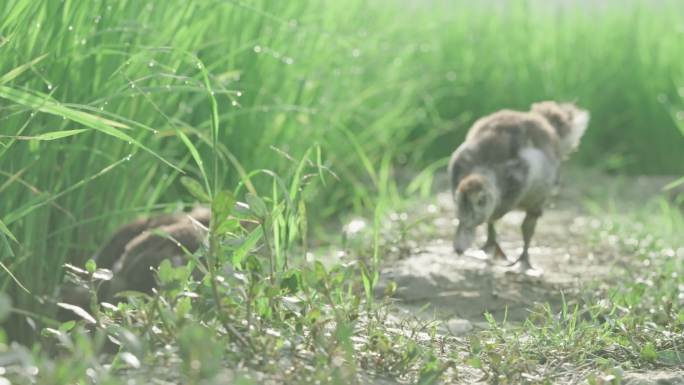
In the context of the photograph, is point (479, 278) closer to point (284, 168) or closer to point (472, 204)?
point (472, 204)

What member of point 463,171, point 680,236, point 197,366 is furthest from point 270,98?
point 197,366

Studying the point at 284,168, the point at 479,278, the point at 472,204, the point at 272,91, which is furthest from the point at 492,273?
the point at 272,91

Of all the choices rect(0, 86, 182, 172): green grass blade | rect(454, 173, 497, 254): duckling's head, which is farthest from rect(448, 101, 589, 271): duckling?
rect(0, 86, 182, 172): green grass blade

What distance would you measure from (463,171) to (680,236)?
5.31 feet

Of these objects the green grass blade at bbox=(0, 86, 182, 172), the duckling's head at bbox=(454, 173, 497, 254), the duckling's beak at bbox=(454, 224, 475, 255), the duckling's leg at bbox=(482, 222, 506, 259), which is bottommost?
the duckling's leg at bbox=(482, 222, 506, 259)

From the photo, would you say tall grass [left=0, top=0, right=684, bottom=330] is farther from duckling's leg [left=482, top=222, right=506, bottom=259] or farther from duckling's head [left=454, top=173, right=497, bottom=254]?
duckling's leg [left=482, top=222, right=506, bottom=259]

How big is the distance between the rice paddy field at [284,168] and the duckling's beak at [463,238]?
302 millimetres

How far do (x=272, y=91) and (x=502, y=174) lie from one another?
125 centimetres

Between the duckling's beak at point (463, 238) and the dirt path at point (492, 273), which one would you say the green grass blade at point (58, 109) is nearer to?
the dirt path at point (492, 273)

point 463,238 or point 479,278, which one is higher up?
point 463,238

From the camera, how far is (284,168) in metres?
5.76

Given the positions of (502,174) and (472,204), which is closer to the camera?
(472,204)

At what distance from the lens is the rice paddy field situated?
2926 mm

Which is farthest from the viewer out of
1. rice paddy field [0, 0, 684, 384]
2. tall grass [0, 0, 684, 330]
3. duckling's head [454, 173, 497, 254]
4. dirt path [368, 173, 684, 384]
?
duckling's head [454, 173, 497, 254]
